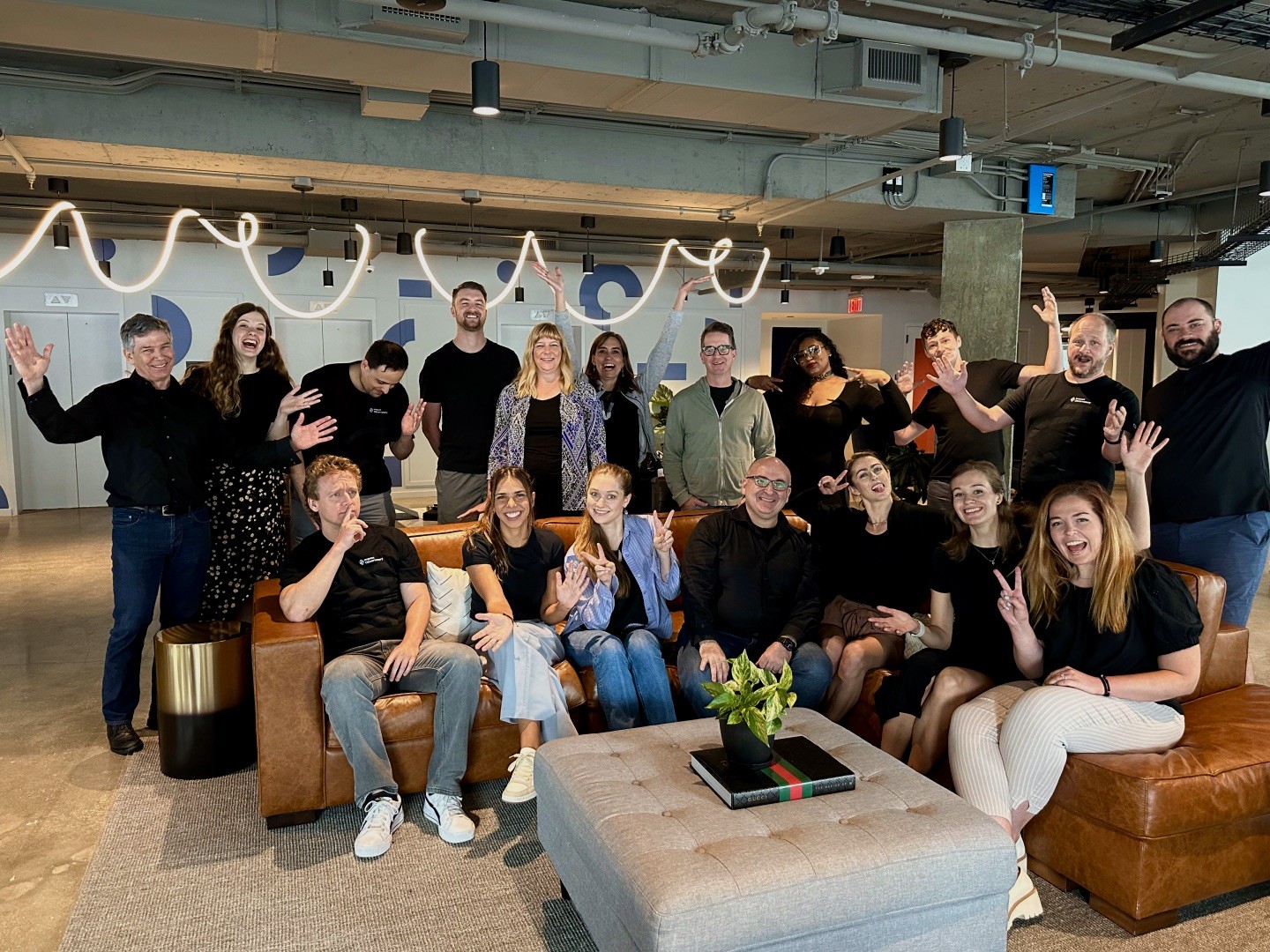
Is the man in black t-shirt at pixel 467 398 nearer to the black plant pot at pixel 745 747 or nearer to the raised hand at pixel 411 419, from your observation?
the raised hand at pixel 411 419

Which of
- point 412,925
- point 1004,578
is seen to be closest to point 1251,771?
point 1004,578

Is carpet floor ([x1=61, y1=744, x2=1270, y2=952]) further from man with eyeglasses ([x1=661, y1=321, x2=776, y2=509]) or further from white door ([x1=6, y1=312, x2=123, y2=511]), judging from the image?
white door ([x1=6, y1=312, x2=123, y2=511])

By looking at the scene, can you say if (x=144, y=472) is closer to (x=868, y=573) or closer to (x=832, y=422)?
(x=868, y=573)

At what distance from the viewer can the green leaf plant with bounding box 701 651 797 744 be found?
244 centimetres

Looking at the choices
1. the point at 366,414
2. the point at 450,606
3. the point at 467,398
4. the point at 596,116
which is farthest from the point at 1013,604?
the point at 596,116

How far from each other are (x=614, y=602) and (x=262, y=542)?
1.62 meters

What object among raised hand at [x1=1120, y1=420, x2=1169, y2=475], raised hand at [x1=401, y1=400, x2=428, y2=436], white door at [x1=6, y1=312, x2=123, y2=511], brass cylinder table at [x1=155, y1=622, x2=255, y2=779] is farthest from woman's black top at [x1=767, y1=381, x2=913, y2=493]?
white door at [x1=6, y1=312, x2=123, y2=511]

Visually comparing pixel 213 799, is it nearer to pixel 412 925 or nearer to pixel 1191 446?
pixel 412 925

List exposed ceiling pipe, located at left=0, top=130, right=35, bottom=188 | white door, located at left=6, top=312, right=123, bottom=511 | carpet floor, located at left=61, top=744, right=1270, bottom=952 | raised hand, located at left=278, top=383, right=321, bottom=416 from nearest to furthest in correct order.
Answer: carpet floor, located at left=61, top=744, right=1270, bottom=952 → raised hand, located at left=278, top=383, right=321, bottom=416 → exposed ceiling pipe, located at left=0, top=130, right=35, bottom=188 → white door, located at left=6, top=312, right=123, bottom=511

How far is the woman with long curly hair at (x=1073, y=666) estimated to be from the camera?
8.81 ft

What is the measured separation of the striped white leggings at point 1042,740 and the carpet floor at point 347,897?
0.36m

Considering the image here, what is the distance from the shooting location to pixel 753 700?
2.44 meters

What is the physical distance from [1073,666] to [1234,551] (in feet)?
4.29

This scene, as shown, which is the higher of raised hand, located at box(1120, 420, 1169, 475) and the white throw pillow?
raised hand, located at box(1120, 420, 1169, 475)
